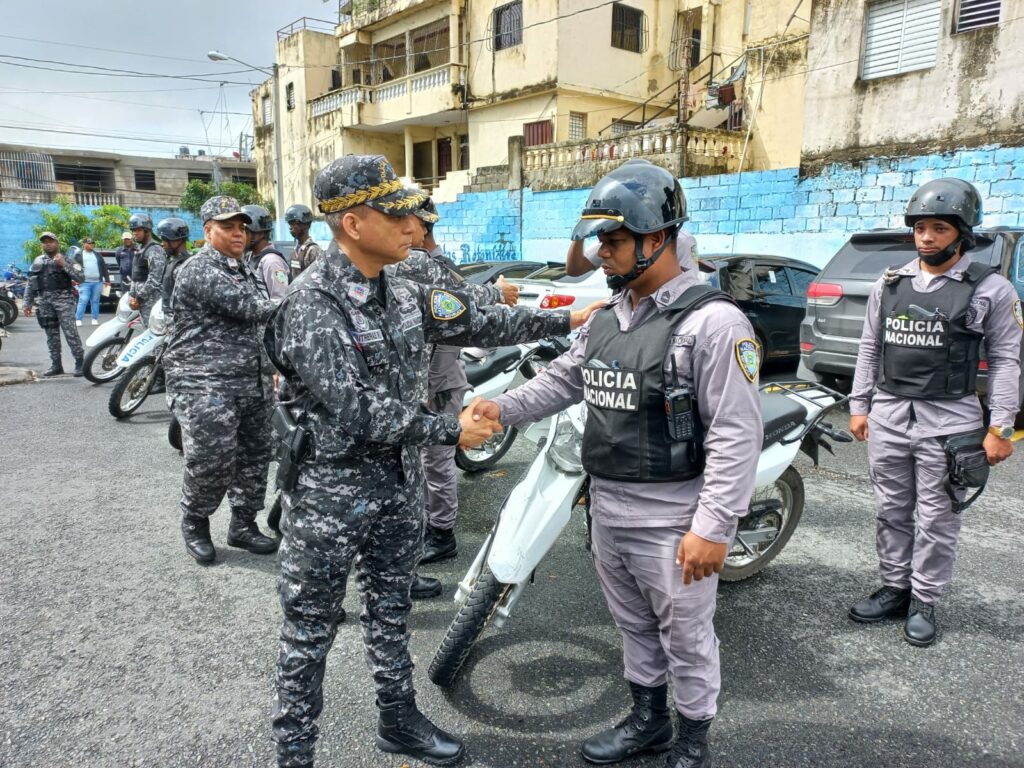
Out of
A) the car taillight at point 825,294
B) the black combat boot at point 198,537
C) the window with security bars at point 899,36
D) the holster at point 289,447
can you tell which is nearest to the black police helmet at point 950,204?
the holster at point 289,447

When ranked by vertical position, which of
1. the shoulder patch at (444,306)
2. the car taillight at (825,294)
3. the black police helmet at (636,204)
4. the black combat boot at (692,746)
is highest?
the black police helmet at (636,204)

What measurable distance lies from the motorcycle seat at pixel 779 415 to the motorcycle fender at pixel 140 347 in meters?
5.58

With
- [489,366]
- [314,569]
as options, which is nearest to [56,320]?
[489,366]

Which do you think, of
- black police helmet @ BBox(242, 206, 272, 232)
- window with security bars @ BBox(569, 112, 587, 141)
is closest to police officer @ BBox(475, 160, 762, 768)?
black police helmet @ BBox(242, 206, 272, 232)

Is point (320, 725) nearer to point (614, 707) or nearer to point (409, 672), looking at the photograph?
point (409, 672)

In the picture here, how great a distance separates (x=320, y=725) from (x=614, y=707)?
102 centimetres

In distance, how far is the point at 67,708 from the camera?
246cm

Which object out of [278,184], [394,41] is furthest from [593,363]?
[394,41]

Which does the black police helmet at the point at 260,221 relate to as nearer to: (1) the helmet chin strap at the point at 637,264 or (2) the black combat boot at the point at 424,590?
(2) the black combat boot at the point at 424,590

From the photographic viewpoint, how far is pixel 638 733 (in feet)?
7.25

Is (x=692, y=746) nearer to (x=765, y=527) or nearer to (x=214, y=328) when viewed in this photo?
(x=765, y=527)

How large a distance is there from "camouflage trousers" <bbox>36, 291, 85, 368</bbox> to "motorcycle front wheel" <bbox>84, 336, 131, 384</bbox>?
70 cm

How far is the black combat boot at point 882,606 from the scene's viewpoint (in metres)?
2.98

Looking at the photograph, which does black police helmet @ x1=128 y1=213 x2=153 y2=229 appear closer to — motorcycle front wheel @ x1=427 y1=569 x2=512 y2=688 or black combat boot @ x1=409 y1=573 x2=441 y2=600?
black combat boot @ x1=409 y1=573 x2=441 y2=600
